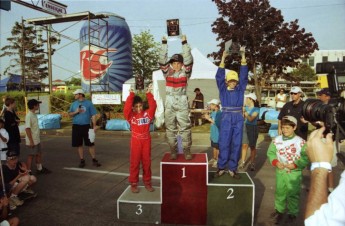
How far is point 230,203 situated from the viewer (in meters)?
4.03

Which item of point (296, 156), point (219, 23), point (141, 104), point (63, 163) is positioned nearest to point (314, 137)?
point (296, 156)

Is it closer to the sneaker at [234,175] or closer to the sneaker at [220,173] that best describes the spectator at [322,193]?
the sneaker at [234,175]

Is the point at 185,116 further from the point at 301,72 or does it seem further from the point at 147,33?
the point at 301,72

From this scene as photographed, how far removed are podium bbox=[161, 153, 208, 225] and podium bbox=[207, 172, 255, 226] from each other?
99mm

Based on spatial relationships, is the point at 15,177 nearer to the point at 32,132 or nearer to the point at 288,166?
the point at 32,132

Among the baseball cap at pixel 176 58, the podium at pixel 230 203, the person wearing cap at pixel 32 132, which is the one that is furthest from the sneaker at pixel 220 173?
the person wearing cap at pixel 32 132

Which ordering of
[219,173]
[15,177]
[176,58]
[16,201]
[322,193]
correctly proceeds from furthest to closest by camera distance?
[15,177]
[16,201]
[176,58]
[219,173]
[322,193]

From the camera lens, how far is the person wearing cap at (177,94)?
183 inches

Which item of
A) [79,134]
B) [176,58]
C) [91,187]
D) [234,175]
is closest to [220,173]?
[234,175]

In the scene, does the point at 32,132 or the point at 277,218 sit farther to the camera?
the point at 32,132

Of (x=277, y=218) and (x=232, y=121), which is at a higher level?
(x=232, y=121)

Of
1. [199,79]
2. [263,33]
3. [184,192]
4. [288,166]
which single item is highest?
[263,33]

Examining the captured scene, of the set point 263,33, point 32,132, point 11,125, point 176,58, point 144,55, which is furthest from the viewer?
point 144,55

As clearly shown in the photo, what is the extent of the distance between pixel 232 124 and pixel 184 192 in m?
1.28
